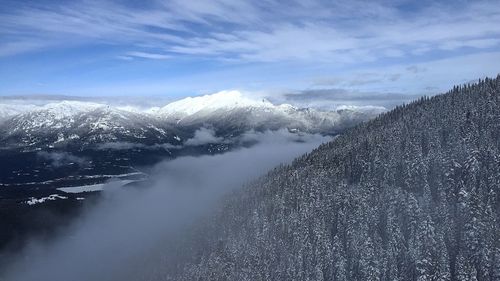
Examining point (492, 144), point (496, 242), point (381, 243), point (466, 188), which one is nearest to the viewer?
point (496, 242)

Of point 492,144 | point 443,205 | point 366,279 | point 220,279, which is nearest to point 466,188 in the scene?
point 443,205

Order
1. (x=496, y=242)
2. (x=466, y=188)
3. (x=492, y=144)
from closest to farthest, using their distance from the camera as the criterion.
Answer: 1. (x=496, y=242)
2. (x=466, y=188)
3. (x=492, y=144)

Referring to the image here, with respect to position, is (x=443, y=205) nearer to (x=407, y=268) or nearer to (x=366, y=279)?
(x=407, y=268)

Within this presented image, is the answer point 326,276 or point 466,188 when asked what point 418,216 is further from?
point 326,276

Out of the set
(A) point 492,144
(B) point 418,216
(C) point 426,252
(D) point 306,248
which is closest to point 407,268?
(C) point 426,252

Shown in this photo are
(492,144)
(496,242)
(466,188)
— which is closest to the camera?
(496,242)

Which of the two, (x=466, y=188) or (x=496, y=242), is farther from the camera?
(x=466, y=188)

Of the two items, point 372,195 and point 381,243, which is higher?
point 372,195

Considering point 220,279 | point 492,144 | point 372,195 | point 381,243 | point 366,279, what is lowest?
point 220,279

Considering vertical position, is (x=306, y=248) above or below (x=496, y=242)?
below
